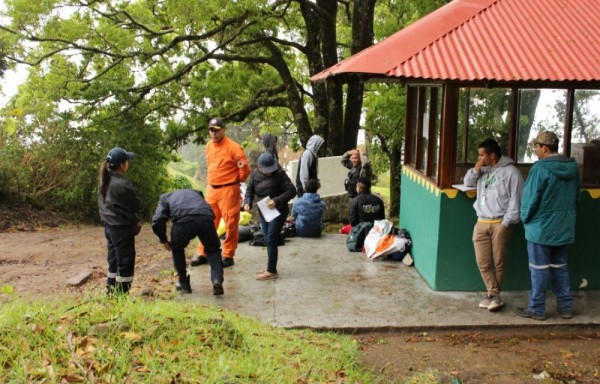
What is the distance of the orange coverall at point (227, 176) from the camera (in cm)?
830

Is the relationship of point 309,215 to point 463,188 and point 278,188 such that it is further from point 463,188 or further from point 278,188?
point 463,188

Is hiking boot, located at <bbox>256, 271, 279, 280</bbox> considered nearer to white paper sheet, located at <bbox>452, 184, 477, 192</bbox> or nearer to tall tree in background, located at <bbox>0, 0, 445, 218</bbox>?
white paper sheet, located at <bbox>452, 184, 477, 192</bbox>

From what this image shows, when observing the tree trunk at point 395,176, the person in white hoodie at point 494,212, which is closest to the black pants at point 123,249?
the person in white hoodie at point 494,212

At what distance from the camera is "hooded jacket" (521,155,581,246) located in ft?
21.2

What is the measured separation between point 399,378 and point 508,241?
2.42 meters

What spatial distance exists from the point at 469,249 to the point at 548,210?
1.28 metres

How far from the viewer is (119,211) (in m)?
6.78

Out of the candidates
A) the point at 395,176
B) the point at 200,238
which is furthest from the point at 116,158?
the point at 395,176

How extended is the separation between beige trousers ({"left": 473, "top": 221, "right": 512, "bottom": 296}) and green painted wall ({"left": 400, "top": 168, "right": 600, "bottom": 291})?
46 centimetres

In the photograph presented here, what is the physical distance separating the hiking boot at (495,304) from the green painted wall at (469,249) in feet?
2.09

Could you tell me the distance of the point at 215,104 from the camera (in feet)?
58.8

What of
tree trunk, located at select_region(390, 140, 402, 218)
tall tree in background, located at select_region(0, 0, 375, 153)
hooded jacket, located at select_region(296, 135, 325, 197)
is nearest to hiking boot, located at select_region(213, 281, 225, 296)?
hooded jacket, located at select_region(296, 135, 325, 197)

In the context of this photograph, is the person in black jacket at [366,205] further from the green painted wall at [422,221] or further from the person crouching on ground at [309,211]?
the person crouching on ground at [309,211]

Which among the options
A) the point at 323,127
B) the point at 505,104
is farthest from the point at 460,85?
the point at 323,127
